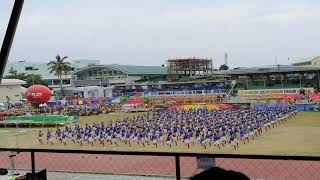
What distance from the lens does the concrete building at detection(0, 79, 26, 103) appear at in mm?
67188

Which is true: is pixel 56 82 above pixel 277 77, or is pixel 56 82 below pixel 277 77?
above

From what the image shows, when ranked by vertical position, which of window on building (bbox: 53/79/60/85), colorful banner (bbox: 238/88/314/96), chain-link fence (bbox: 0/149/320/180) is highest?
window on building (bbox: 53/79/60/85)

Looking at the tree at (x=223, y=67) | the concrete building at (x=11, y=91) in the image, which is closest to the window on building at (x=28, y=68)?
the concrete building at (x=11, y=91)

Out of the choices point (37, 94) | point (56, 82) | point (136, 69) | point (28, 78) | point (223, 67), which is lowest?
point (37, 94)

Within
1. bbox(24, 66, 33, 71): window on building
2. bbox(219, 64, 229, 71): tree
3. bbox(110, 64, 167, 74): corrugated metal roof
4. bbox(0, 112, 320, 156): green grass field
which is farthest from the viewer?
bbox(219, 64, 229, 71): tree

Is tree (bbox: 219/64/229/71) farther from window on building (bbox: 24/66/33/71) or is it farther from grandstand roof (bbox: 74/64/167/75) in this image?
window on building (bbox: 24/66/33/71)

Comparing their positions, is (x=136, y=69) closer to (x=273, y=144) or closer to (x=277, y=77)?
(x=277, y=77)

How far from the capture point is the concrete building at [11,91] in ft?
220

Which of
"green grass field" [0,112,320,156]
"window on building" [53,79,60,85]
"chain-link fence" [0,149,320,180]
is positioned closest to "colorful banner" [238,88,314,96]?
"green grass field" [0,112,320,156]

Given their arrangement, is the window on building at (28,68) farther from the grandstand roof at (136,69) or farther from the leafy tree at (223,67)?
the leafy tree at (223,67)

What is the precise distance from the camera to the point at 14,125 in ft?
134

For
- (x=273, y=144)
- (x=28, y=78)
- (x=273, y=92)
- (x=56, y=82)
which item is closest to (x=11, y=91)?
(x=28, y=78)

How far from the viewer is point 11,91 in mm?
70188

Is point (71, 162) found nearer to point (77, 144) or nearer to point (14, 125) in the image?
point (77, 144)
